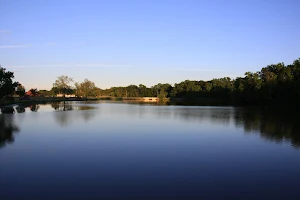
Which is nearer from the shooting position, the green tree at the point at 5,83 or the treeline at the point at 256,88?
the green tree at the point at 5,83

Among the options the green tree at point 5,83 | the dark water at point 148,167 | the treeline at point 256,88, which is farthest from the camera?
the treeline at point 256,88

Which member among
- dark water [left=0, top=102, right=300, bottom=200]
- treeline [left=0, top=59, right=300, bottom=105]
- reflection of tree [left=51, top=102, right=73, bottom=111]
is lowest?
dark water [left=0, top=102, right=300, bottom=200]

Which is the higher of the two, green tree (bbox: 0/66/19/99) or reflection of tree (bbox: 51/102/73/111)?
green tree (bbox: 0/66/19/99)

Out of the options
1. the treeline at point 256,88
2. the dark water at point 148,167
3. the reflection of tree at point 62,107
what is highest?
the treeline at point 256,88

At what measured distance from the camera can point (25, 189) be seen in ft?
23.5

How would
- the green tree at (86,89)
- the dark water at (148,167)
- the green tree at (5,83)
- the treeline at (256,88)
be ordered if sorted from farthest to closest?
the green tree at (86,89), the treeline at (256,88), the green tree at (5,83), the dark water at (148,167)

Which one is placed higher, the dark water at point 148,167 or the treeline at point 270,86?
the treeline at point 270,86

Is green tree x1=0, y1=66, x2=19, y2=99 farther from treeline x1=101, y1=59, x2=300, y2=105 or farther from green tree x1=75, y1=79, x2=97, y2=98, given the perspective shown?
green tree x1=75, y1=79, x2=97, y2=98

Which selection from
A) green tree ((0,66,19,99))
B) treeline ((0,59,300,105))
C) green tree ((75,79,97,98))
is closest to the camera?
green tree ((0,66,19,99))

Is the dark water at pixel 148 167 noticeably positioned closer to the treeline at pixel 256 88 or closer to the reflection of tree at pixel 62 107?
the reflection of tree at pixel 62 107

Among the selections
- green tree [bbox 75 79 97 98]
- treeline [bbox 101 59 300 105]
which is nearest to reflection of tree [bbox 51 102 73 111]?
treeline [bbox 101 59 300 105]

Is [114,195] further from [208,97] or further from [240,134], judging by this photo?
[208,97]

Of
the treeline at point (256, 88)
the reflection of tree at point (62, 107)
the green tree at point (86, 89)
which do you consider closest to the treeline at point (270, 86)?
the treeline at point (256, 88)

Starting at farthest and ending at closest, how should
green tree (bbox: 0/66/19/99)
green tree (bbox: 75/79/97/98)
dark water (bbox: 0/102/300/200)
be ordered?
green tree (bbox: 75/79/97/98)
green tree (bbox: 0/66/19/99)
dark water (bbox: 0/102/300/200)
